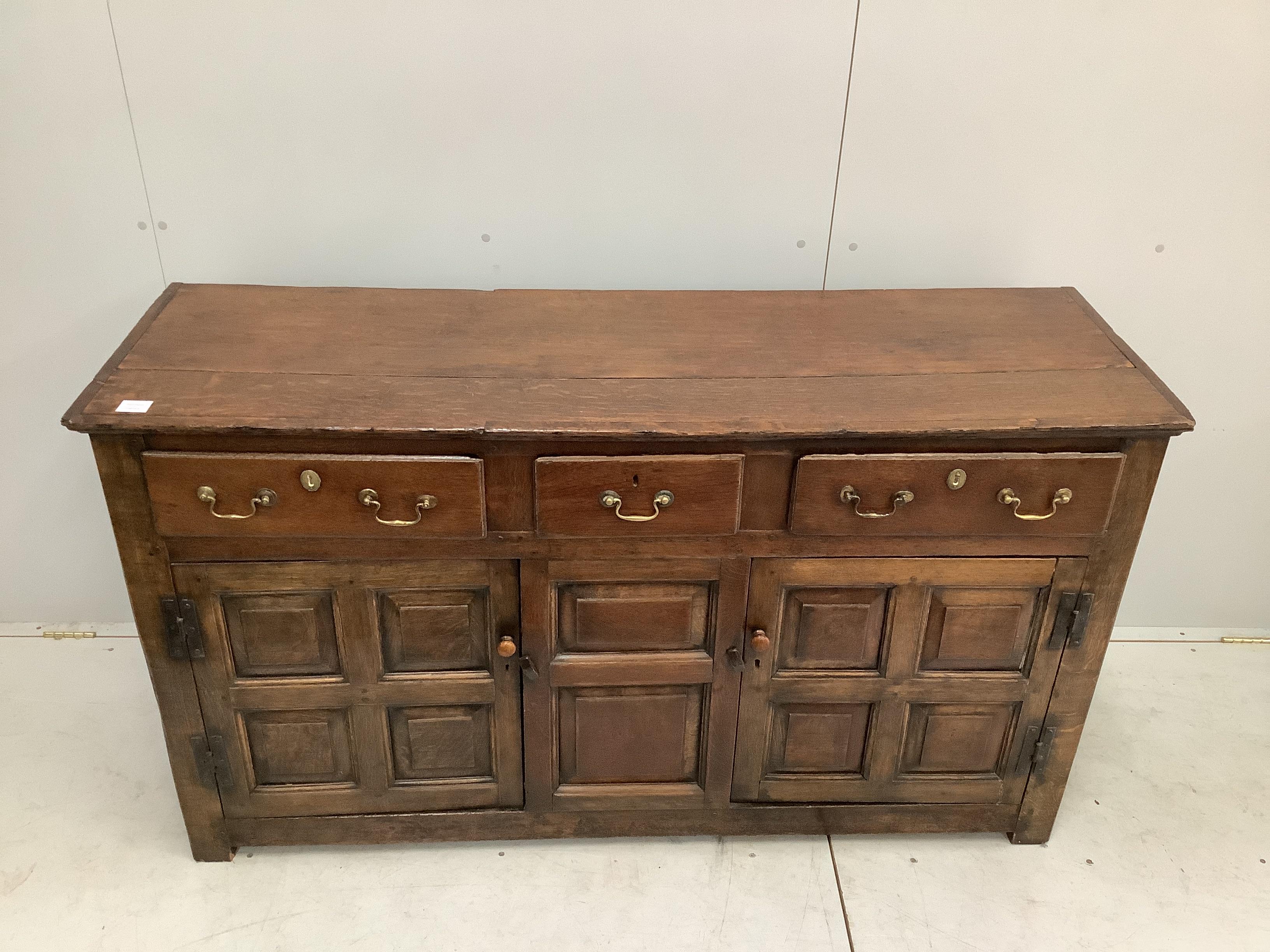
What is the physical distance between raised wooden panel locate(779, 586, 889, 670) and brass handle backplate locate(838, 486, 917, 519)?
17cm

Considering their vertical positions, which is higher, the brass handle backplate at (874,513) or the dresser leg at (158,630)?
the brass handle backplate at (874,513)

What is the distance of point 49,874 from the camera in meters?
1.91

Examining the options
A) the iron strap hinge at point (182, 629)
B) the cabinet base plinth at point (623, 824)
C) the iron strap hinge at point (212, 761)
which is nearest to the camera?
the iron strap hinge at point (182, 629)

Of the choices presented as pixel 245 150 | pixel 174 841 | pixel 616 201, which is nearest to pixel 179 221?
pixel 245 150

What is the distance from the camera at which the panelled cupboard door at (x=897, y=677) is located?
1.72 meters

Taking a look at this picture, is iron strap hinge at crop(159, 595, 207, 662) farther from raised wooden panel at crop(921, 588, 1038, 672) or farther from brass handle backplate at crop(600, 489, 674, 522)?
raised wooden panel at crop(921, 588, 1038, 672)

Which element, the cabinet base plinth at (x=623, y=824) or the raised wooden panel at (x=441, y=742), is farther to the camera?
the cabinet base plinth at (x=623, y=824)

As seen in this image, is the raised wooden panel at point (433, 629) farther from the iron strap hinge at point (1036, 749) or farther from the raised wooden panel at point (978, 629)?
the iron strap hinge at point (1036, 749)

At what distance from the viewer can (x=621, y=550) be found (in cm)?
167

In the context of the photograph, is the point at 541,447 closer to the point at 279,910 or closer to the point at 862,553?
the point at 862,553

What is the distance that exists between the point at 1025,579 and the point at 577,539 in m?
0.76

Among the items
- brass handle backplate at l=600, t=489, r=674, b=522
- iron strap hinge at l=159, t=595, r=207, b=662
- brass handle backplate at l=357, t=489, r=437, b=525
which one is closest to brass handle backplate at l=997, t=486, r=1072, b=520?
brass handle backplate at l=600, t=489, r=674, b=522

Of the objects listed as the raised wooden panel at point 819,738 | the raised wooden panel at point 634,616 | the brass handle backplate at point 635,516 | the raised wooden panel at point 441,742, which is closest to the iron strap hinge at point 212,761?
the raised wooden panel at point 441,742

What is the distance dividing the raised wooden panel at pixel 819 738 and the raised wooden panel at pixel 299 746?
784 millimetres
